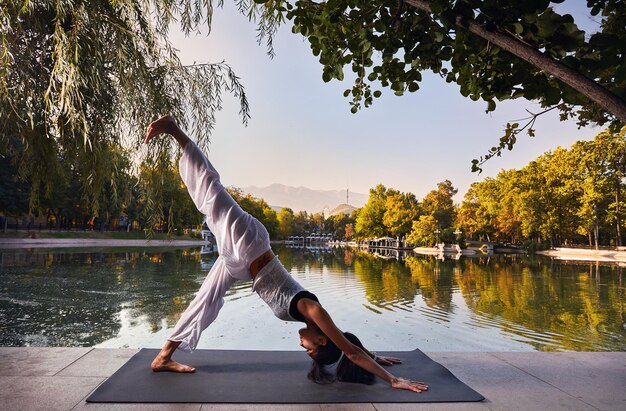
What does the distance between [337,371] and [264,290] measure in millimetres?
787

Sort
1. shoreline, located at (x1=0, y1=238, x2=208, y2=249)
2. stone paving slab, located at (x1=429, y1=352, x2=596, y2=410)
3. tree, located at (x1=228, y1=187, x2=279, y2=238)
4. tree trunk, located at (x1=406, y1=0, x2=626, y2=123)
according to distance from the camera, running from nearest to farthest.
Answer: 1. tree trunk, located at (x1=406, y1=0, x2=626, y2=123)
2. stone paving slab, located at (x1=429, y1=352, x2=596, y2=410)
3. shoreline, located at (x1=0, y1=238, x2=208, y2=249)
4. tree, located at (x1=228, y1=187, x2=279, y2=238)

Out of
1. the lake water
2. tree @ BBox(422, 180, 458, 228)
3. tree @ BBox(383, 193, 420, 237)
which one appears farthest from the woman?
tree @ BBox(422, 180, 458, 228)

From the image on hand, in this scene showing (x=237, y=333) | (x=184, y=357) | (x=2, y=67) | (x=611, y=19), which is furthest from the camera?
(x=237, y=333)

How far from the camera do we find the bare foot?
3.47 meters

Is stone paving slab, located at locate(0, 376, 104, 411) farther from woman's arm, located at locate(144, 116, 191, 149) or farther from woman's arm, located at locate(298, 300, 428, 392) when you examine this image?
woman's arm, located at locate(144, 116, 191, 149)

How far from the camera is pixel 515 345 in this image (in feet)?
23.4

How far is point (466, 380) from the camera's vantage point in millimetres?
3400

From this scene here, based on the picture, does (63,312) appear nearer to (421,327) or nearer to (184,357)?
(184,357)

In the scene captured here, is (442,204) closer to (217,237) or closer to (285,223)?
(285,223)

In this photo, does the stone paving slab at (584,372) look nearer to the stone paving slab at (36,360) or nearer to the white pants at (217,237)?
the white pants at (217,237)

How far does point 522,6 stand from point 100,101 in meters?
3.62

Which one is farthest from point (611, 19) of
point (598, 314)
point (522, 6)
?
point (598, 314)

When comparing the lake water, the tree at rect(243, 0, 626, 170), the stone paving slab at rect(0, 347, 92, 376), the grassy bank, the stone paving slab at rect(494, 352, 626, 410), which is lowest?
the lake water

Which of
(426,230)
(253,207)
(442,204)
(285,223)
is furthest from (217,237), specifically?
(285,223)
